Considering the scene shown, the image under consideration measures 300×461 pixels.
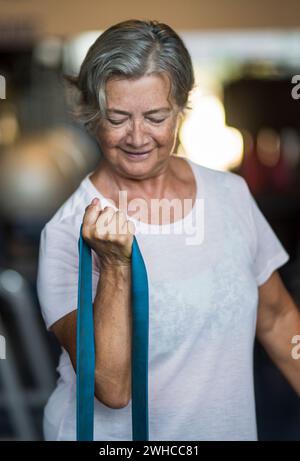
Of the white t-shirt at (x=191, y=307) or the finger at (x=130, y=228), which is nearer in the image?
the finger at (x=130, y=228)

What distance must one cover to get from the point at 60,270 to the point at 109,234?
148mm

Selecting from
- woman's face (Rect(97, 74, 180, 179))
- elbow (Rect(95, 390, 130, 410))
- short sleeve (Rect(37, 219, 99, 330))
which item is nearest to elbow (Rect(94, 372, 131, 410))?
elbow (Rect(95, 390, 130, 410))

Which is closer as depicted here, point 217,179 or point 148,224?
point 148,224

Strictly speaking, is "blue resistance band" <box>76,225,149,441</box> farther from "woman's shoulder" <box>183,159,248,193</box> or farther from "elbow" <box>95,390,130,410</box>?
"woman's shoulder" <box>183,159,248,193</box>

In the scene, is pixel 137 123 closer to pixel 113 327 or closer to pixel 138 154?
pixel 138 154

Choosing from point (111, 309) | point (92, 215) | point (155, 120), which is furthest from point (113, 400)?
point (155, 120)

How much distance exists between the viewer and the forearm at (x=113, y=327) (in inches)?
37.2

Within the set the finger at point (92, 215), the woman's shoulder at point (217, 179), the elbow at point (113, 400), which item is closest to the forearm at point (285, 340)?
the woman's shoulder at point (217, 179)

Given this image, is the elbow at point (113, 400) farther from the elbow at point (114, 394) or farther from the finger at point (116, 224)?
the finger at point (116, 224)

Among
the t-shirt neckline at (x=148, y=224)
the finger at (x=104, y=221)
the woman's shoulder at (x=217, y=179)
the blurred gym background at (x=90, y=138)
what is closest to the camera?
the finger at (x=104, y=221)

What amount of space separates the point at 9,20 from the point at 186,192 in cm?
291

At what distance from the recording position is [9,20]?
3.80 m

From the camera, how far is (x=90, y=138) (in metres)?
1.62

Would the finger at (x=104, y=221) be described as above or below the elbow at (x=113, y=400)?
above
